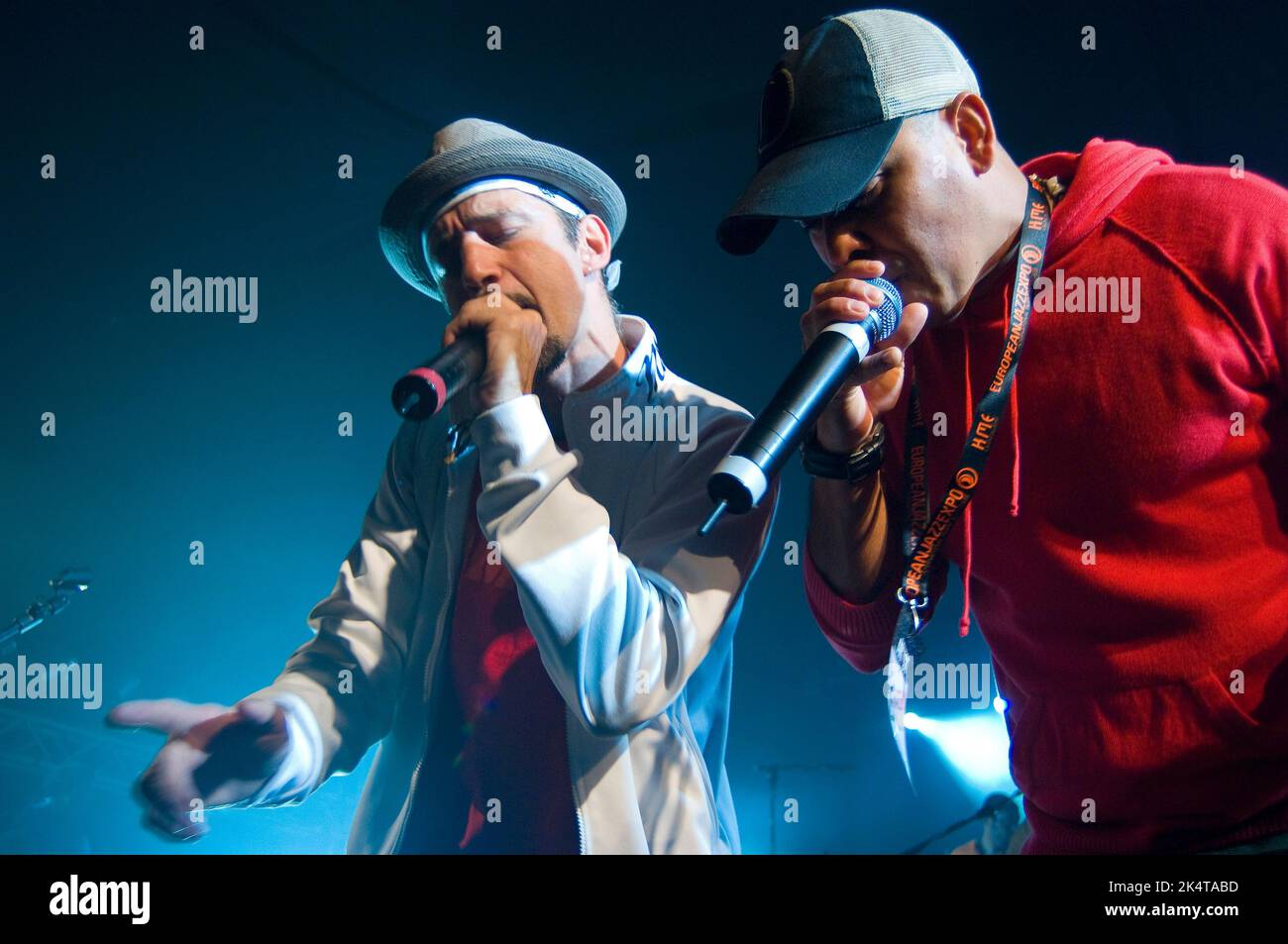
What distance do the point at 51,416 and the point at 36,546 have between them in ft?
0.74

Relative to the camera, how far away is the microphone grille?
1.15 m


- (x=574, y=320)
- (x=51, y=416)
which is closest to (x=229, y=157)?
(x=51, y=416)

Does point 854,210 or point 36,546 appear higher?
point 854,210

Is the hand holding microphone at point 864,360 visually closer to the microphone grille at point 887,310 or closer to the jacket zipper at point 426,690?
the microphone grille at point 887,310

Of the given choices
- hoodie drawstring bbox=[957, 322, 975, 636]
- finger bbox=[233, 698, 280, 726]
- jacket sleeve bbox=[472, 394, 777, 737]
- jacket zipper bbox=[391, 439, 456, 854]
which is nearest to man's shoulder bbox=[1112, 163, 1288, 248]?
hoodie drawstring bbox=[957, 322, 975, 636]

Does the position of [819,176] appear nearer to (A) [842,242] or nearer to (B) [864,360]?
(A) [842,242]

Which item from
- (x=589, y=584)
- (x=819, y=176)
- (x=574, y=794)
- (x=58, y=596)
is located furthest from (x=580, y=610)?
(x=58, y=596)

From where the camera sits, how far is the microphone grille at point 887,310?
115cm

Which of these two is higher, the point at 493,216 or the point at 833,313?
the point at 493,216

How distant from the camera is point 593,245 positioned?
168 cm

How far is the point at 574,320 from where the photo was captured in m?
1.62

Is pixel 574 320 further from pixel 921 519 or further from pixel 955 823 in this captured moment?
pixel 955 823

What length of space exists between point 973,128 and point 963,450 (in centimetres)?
37
